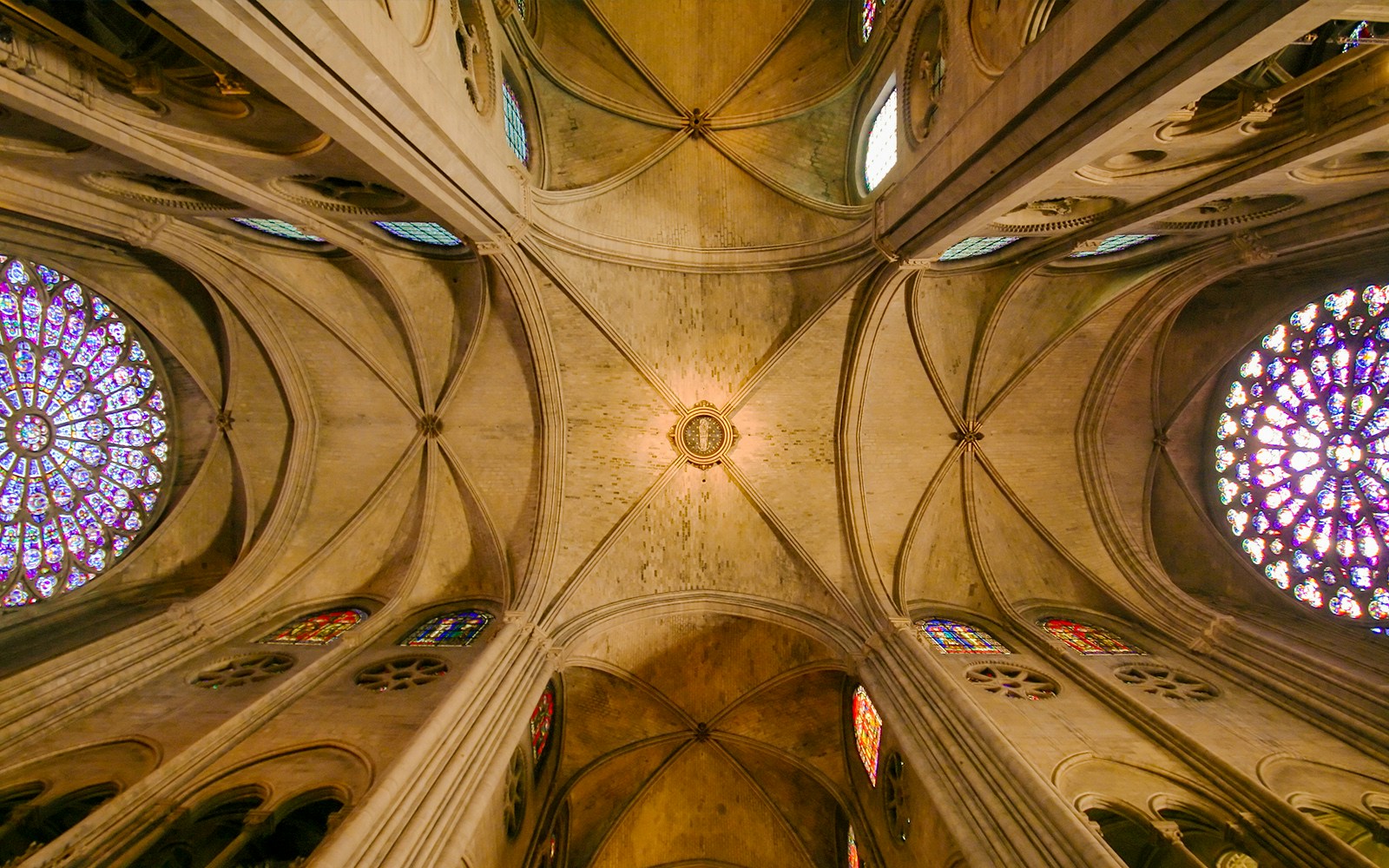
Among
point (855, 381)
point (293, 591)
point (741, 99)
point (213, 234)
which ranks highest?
point (741, 99)

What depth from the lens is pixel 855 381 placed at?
12766 millimetres

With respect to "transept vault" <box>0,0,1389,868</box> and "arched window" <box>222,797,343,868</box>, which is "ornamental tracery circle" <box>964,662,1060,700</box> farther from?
"arched window" <box>222,797,343,868</box>

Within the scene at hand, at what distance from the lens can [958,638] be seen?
11578 mm

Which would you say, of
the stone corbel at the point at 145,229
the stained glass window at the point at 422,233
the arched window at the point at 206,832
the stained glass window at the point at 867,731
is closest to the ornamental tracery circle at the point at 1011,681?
the stained glass window at the point at 867,731

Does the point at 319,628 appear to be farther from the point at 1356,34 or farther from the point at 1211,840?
the point at 1356,34

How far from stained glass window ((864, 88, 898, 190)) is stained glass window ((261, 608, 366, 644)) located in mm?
13608

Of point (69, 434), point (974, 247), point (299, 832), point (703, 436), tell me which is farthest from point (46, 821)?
point (974, 247)

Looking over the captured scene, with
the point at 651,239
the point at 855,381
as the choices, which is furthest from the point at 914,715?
the point at 651,239

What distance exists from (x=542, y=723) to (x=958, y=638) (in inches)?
339

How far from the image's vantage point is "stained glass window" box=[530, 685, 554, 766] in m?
11.7

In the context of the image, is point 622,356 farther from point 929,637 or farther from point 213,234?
point 929,637

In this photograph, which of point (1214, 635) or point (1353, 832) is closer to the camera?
point (1353, 832)

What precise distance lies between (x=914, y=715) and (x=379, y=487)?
11.4 metres

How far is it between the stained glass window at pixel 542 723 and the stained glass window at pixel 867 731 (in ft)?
21.2
